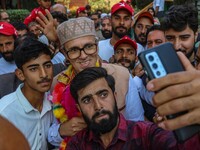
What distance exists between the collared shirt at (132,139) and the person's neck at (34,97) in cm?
76

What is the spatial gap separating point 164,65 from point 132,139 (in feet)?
3.14

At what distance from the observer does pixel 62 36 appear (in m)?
2.80

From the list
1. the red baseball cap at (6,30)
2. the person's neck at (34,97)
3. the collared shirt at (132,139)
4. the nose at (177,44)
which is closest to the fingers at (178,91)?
the collared shirt at (132,139)

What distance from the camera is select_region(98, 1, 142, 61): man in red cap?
4.47 meters

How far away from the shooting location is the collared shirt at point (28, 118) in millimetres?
2732

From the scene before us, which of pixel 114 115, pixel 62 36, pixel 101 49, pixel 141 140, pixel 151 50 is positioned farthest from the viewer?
pixel 101 49

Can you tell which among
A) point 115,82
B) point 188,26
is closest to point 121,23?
point 188,26

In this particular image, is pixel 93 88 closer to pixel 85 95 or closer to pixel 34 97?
pixel 85 95

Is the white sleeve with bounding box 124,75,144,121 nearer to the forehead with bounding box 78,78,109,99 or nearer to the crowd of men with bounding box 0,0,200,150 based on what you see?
the crowd of men with bounding box 0,0,200,150

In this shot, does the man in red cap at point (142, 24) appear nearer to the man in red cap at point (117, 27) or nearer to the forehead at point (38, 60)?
the man in red cap at point (117, 27)

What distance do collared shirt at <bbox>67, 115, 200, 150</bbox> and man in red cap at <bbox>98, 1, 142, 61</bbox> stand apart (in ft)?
7.59

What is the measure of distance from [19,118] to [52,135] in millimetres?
307

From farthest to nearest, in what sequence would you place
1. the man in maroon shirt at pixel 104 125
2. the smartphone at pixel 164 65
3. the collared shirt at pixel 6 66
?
the collared shirt at pixel 6 66
the man in maroon shirt at pixel 104 125
the smartphone at pixel 164 65

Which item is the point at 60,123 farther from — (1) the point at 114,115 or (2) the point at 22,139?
(2) the point at 22,139
